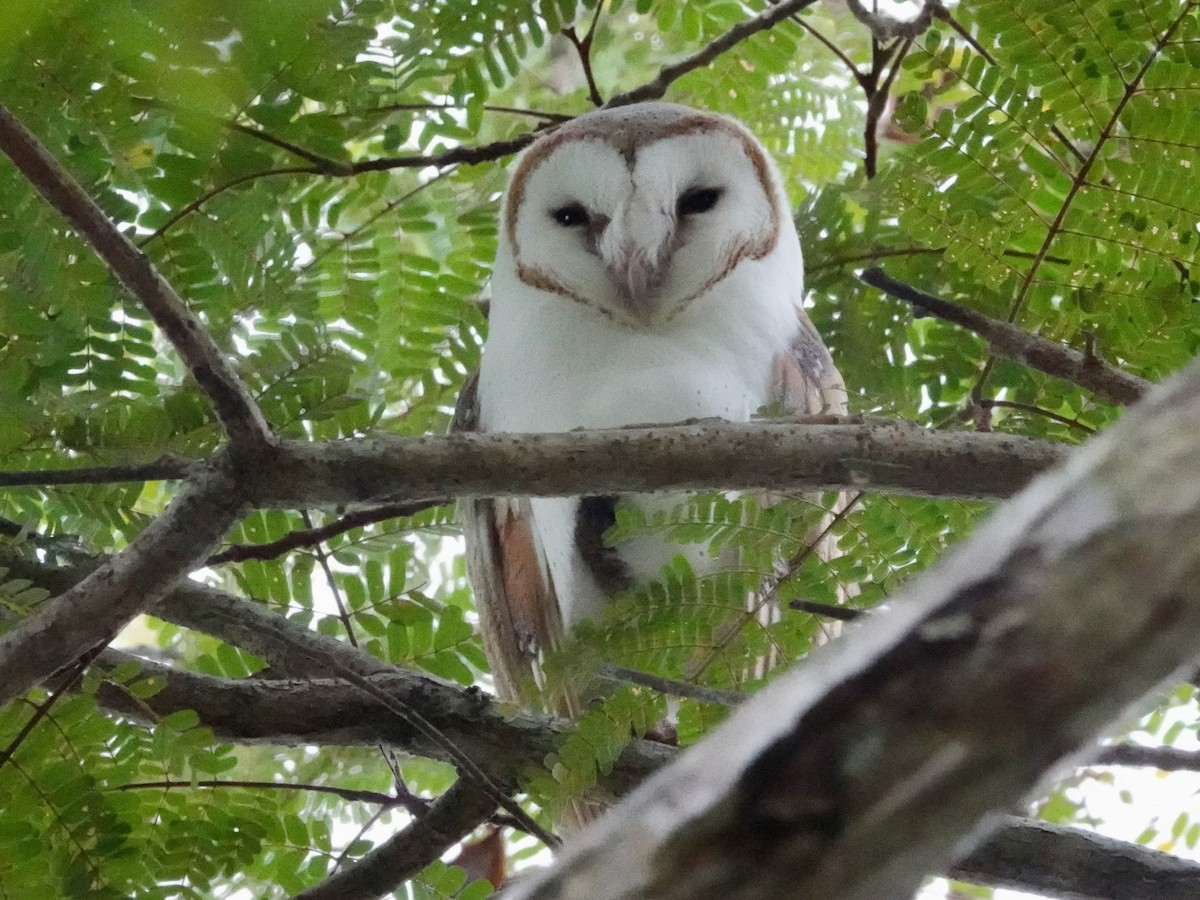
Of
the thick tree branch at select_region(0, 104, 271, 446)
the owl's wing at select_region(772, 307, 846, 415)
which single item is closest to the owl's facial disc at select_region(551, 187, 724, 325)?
the owl's wing at select_region(772, 307, 846, 415)

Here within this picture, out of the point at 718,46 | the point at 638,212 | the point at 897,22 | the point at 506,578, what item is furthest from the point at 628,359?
the point at 897,22

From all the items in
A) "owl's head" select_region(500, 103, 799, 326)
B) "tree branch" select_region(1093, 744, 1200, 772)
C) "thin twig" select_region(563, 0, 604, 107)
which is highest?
"thin twig" select_region(563, 0, 604, 107)

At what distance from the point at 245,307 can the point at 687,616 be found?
0.83 meters

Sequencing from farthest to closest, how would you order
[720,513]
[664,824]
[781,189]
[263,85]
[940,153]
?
[781,189]
[940,153]
[720,513]
[263,85]
[664,824]

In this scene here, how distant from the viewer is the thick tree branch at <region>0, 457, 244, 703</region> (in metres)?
1.40

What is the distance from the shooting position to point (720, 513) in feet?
5.65

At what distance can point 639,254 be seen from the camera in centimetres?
225

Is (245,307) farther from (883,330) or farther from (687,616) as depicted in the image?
(883,330)

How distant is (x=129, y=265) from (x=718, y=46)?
1.38m

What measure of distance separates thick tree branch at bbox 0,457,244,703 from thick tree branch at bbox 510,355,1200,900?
1.01 m

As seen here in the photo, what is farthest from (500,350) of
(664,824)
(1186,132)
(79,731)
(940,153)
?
(664,824)

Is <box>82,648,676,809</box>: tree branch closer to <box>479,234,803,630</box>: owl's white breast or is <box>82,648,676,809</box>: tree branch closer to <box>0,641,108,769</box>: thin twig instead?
<box>0,641,108,769</box>: thin twig

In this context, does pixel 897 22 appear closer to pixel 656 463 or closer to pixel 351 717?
pixel 656 463

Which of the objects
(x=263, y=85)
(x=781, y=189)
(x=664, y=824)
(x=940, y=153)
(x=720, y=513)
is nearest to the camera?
(x=664, y=824)
